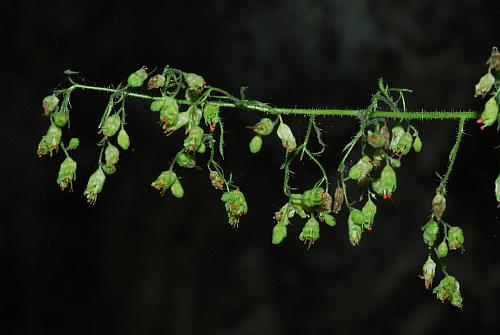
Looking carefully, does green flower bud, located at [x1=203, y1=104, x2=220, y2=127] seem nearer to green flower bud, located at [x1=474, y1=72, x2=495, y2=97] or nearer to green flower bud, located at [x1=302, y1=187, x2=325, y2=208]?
green flower bud, located at [x1=302, y1=187, x2=325, y2=208]

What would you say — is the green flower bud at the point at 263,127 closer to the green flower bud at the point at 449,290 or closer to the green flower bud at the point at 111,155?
the green flower bud at the point at 111,155

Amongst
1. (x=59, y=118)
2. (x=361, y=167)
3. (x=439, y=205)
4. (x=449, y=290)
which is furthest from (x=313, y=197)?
(x=59, y=118)

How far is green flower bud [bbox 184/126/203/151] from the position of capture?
1035mm

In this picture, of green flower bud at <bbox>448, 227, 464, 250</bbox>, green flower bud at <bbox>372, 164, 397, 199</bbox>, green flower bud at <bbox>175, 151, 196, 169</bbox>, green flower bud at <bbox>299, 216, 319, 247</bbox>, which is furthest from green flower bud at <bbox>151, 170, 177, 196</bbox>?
green flower bud at <bbox>448, 227, 464, 250</bbox>

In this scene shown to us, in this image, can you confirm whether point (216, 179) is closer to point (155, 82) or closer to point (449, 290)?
point (155, 82)

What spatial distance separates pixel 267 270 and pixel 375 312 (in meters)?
0.52

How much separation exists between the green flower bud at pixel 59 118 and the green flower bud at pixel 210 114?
248 millimetres

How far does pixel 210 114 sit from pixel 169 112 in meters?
0.07

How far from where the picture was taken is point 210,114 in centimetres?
104

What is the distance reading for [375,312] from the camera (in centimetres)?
285

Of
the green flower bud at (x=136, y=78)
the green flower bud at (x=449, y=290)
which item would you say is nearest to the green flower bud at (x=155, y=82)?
the green flower bud at (x=136, y=78)

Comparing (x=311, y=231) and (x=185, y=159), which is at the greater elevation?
(x=185, y=159)

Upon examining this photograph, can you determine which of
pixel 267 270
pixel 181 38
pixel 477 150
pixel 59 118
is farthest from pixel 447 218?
pixel 59 118

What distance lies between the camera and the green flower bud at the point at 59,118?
1.09 m
